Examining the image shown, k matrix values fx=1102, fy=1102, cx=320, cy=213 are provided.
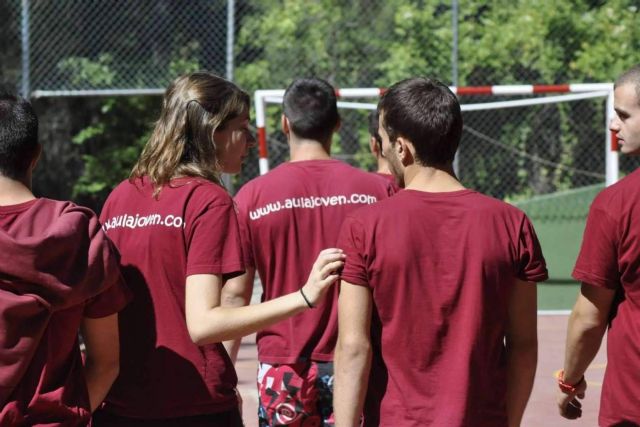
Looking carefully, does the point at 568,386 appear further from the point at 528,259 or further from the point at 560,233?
the point at 560,233

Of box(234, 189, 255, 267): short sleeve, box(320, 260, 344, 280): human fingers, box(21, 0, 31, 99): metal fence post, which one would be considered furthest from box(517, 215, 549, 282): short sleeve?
box(21, 0, 31, 99): metal fence post

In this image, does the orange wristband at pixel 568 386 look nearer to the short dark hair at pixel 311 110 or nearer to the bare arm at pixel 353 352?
the bare arm at pixel 353 352

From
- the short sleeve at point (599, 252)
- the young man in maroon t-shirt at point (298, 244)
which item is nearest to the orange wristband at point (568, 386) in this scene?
the short sleeve at point (599, 252)

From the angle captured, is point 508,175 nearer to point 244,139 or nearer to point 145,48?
point 145,48

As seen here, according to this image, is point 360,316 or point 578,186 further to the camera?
point 578,186

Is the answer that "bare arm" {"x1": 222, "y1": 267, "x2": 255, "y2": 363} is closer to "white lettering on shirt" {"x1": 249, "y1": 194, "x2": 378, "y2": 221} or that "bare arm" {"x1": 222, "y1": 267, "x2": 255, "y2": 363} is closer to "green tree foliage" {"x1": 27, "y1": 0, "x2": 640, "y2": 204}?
"white lettering on shirt" {"x1": 249, "y1": 194, "x2": 378, "y2": 221}

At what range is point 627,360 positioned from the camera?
341 cm

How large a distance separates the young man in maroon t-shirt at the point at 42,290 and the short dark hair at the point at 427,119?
0.92 m

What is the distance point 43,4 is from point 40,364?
1146 cm

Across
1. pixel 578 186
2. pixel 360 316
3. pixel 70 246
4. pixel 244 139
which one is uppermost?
pixel 244 139

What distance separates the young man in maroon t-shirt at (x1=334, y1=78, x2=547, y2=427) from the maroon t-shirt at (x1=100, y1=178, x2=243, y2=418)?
1.36 ft

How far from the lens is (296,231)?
4.52 meters

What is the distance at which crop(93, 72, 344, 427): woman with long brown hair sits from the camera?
3.22m

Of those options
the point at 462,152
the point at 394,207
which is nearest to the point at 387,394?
the point at 394,207
